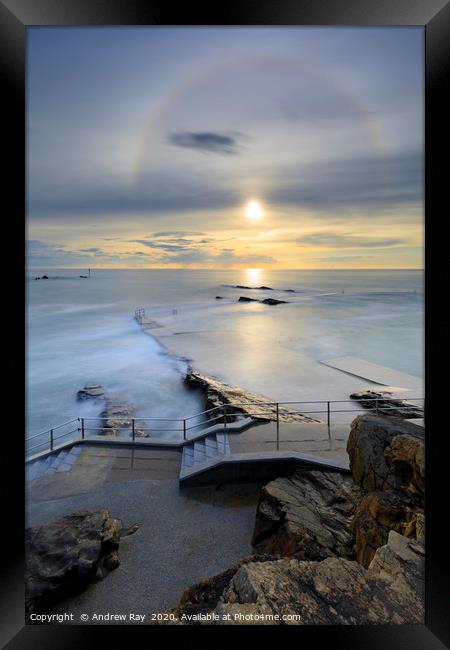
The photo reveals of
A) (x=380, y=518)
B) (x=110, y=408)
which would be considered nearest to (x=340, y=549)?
(x=380, y=518)

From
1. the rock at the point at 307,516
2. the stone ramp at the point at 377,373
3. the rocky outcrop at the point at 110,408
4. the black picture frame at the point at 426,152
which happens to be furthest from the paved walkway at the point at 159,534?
the stone ramp at the point at 377,373

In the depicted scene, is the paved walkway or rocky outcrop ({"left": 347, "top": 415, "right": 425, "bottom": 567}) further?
the paved walkway

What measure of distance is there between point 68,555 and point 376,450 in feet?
11.1

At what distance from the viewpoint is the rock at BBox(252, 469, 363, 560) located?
13.8ft

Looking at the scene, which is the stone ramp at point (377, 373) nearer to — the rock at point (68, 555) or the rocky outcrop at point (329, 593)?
the rock at point (68, 555)

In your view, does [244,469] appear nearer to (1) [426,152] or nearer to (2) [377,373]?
(1) [426,152]

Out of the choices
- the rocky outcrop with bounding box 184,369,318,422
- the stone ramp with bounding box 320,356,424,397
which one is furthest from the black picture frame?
the stone ramp with bounding box 320,356,424,397

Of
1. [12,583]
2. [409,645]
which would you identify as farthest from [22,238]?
[409,645]

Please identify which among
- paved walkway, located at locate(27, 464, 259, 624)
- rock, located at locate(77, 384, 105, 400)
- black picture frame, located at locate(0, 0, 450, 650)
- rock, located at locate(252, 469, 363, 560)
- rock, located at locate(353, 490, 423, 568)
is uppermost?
black picture frame, located at locate(0, 0, 450, 650)

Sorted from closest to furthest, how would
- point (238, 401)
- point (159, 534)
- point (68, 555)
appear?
point (68, 555) → point (159, 534) → point (238, 401)

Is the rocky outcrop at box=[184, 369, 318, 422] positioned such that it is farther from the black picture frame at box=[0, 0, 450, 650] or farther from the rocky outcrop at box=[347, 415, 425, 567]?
the black picture frame at box=[0, 0, 450, 650]

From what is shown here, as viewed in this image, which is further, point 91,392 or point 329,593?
point 91,392

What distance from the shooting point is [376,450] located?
4160 millimetres

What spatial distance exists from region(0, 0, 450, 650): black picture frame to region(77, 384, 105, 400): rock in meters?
16.2
